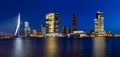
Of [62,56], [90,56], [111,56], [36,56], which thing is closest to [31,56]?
[36,56]

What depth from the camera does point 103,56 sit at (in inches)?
2832

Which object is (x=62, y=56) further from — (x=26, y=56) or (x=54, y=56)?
(x=26, y=56)

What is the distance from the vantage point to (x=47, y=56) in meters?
73.2

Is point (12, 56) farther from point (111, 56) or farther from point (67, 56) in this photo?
point (111, 56)

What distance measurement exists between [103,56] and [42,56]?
1307 centimetres

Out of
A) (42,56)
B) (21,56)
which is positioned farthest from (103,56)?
(21,56)

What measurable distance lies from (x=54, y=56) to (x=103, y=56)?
10504 mm

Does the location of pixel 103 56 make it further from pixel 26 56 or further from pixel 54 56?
pixel 26 56

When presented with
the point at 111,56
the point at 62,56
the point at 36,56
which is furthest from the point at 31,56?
the point at 111,56

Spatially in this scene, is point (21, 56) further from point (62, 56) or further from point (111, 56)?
point (111, 56)

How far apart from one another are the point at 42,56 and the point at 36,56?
134 centimetres

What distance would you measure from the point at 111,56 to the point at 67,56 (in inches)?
374

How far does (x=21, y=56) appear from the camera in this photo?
Answer: 238 ft

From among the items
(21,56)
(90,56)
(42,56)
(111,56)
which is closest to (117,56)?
(111,56)
